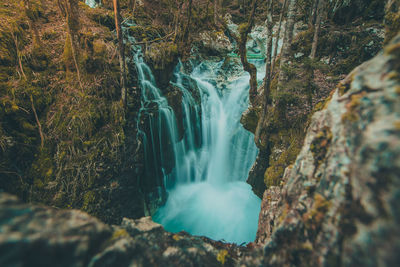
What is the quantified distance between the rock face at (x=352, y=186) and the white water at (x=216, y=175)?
5970 mm

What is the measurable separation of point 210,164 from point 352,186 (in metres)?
8.60

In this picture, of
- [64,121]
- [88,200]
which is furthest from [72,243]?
[64,121]

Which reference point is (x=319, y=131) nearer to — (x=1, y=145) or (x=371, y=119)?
(x=371, y=119)

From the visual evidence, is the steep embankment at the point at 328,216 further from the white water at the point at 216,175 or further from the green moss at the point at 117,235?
the white water at the point at 216,175

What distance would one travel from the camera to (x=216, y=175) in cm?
943

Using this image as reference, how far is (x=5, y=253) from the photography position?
38.8 inches

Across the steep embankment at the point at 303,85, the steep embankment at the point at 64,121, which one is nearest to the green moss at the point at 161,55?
the steep embankment at the point at 64,121

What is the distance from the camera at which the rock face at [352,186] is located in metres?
0.96

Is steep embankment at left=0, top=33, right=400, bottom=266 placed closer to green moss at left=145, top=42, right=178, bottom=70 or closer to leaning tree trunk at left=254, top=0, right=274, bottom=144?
leaning tree trunk at left=254, top=0, right=274, bottom=144

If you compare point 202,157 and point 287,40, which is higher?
point 287,40

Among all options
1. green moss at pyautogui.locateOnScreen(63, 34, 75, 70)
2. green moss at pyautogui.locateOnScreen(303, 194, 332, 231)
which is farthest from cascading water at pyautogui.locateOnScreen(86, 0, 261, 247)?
green moss at pyautogui.locateOnScreen(303, 194, 332, 231)

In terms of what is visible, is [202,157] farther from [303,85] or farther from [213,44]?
[213,44]

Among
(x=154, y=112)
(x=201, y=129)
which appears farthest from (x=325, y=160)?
(x=201, y=129)

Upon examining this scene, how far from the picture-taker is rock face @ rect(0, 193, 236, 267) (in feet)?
3.47
